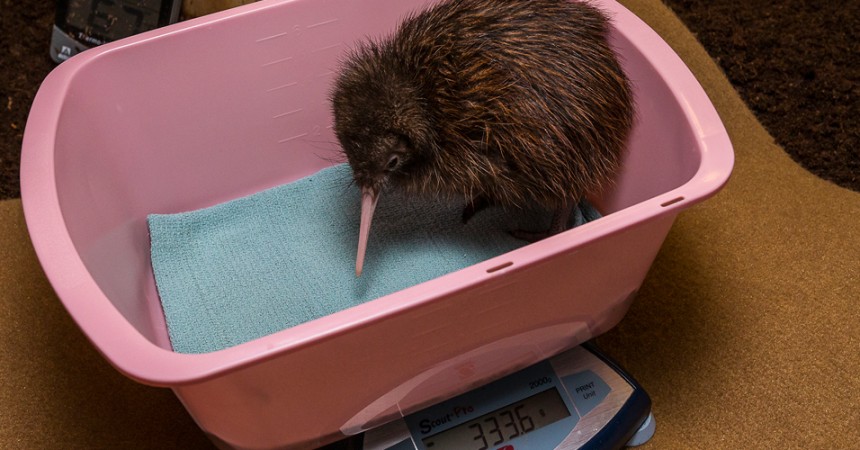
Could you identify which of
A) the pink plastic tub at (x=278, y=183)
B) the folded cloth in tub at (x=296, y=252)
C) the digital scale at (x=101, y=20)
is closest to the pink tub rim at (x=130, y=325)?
the pink plastic tub at (x=278, y=183)

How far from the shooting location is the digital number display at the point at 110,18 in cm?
141

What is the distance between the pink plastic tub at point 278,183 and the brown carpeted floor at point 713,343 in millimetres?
145

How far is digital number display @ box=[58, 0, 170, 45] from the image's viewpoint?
141cm

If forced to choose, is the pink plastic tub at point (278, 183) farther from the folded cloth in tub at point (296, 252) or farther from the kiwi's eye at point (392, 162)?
the kiwi's eye at point (392, 162)

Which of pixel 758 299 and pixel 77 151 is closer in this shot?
pixel 77 151

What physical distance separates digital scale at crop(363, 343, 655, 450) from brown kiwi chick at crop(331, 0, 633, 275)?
241 millimetres

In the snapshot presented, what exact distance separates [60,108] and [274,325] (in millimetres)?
417

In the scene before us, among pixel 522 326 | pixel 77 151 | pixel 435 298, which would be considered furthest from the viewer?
pixel 77 151

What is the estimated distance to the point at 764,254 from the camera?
124cm

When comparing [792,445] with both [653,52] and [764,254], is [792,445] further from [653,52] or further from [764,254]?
[653,52]

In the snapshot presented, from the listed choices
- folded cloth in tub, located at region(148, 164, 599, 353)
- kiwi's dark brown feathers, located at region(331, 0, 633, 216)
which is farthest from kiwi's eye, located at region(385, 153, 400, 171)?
folded cloth in tub, located at region(148, 164, 599, 353)

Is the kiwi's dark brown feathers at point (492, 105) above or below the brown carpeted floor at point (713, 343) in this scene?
above

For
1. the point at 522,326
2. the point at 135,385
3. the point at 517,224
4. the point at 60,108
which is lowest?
the point at 135,385

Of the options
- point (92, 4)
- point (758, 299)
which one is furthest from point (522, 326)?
point (92, 4)
